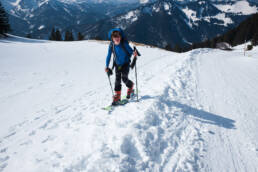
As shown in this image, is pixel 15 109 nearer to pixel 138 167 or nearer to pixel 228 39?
pixel 138 167

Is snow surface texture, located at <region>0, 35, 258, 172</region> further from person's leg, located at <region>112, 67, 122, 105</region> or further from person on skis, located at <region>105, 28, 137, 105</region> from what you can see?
person on skis, located at <region>105, 28, 137, 105</region>

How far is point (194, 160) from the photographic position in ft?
8.82

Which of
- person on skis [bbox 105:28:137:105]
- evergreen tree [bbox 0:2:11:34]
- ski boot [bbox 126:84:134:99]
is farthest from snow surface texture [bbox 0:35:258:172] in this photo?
evergreen tree [bbox 0:2:11:34]

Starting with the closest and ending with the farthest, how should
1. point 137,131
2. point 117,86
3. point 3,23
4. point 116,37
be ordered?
1. point 137,131
2. point 116,37
3. point 117,86
4. point 3,23

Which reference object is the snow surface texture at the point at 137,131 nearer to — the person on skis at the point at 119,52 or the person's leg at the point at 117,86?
the person's leg at the point at 117,86

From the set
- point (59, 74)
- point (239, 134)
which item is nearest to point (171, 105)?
point (239, 134)

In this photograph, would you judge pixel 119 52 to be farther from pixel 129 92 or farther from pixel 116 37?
pixel 129 92

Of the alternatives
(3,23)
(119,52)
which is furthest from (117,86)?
(3,23)

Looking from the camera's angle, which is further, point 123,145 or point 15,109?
point 15,109

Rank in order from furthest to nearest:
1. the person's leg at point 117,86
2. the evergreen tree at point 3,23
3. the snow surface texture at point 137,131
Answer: the evergreen tree at point 3,23, the person's leg at point 117,86, the snow surface texture at point 137,131

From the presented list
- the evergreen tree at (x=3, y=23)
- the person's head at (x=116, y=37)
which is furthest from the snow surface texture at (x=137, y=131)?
the evergreen tree at (x=3, y=23)

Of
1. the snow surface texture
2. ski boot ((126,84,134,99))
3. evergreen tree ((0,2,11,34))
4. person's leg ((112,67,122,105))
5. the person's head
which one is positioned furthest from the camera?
evergreen tree ((0,2,11,34))

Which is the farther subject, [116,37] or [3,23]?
[3,23]

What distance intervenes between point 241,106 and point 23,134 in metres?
6.74
